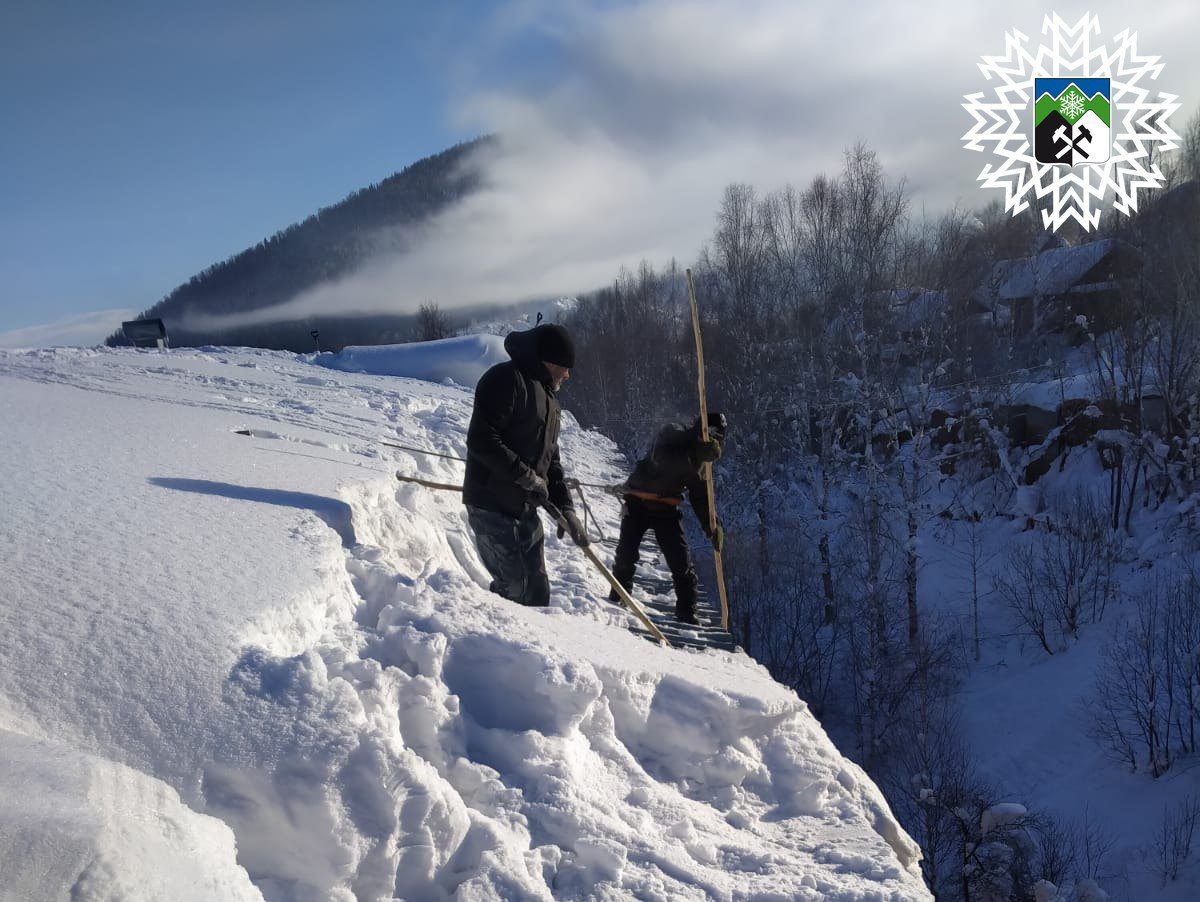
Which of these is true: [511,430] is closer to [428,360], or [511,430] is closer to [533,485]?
[533,485]

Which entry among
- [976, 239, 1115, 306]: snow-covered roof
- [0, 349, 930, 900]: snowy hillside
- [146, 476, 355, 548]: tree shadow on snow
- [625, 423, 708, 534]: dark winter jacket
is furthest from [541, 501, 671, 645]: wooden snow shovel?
[976, 239, 1115, 306]: snow-covered roof

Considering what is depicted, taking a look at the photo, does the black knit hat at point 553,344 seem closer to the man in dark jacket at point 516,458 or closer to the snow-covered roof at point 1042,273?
the man in dark jacket at point 516,458

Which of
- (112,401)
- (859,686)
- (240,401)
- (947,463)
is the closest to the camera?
(112,401)

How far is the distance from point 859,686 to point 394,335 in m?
66.1

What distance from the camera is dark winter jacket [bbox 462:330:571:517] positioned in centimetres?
460

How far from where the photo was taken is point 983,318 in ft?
96.0

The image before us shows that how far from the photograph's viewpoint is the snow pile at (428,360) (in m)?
25.8

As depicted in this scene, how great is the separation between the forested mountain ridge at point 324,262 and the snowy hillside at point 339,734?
2698 inches

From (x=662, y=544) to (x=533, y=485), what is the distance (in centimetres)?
208

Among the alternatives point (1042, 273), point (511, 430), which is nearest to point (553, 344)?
point (511, 430)

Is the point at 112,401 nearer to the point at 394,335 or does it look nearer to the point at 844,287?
the point at 844,287

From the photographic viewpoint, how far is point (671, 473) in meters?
6.48

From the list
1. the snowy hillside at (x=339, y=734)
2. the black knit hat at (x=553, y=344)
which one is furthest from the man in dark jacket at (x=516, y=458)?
the snowy hillside at (x=339, y=734)

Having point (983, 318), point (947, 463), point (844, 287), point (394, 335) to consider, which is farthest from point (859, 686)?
point (394, 335)
